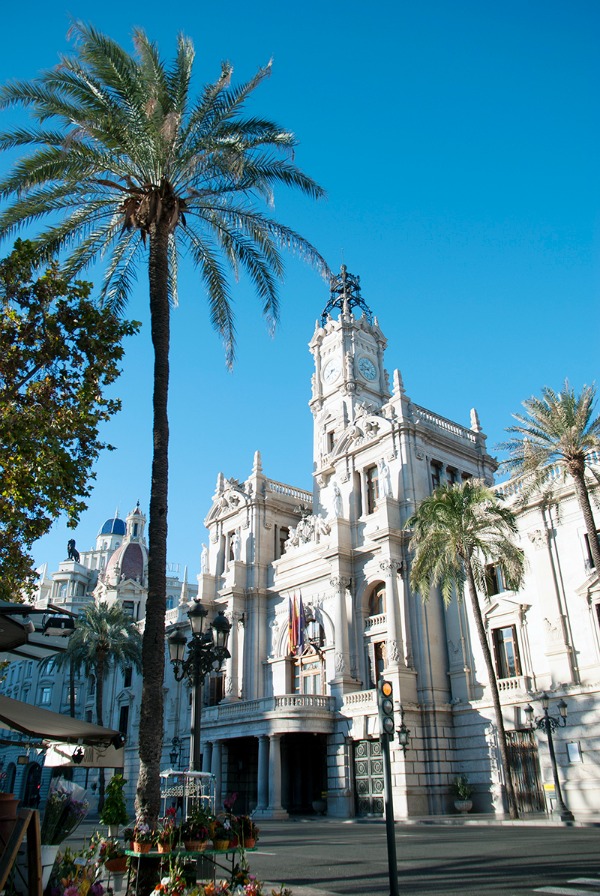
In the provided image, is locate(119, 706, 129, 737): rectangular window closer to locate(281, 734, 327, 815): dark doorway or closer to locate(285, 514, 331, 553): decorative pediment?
locate(281, 734, 327, 815): dark doorway

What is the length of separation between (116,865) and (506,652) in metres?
25.1

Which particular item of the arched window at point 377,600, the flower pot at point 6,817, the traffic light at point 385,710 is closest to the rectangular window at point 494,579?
the arched window at point 377,600

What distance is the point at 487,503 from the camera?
32.7 m

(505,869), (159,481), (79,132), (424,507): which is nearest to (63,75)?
(79,132)

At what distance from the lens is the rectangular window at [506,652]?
102 feet

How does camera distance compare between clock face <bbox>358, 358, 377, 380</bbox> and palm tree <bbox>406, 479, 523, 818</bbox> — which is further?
clock face <bbox>358, 358, 377, 380</bbox>

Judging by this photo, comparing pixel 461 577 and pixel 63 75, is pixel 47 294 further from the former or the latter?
pixel 461 577

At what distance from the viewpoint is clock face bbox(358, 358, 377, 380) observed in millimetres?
47656

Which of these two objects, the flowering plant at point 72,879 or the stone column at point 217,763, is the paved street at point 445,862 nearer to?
the flowering plant at point 72,879

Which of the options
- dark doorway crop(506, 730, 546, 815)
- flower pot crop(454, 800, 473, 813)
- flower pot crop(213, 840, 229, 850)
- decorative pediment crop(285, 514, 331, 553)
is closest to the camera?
flower pot crop(213, 840, 229, 850)

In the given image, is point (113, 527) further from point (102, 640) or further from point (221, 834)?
point (221, 834)

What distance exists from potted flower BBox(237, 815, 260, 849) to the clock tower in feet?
113

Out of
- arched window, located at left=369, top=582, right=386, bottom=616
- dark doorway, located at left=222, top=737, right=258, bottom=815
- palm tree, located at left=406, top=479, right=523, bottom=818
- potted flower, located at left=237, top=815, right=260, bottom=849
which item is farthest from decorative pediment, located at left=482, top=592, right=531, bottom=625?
potted flower, located at left=237, top=815, right=260, bottom=849

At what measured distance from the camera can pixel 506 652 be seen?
31.5 meters
